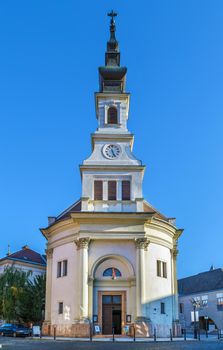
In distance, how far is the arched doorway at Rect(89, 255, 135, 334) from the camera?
41094mm

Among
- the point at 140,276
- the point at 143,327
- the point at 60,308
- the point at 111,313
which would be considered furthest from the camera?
the point at 60,308

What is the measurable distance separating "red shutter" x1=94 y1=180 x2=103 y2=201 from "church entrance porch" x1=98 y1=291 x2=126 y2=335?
808 centimetres

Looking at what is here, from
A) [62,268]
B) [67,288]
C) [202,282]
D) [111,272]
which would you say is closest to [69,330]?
[67,288]

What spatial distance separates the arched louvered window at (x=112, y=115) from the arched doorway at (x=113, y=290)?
43.9ft

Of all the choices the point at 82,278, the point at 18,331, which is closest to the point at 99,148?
the point at 82,278

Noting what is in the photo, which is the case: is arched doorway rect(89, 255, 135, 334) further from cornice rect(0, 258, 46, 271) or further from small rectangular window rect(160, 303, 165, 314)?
cornice rect(0, 258, 46, 271)

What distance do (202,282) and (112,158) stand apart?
4458cm

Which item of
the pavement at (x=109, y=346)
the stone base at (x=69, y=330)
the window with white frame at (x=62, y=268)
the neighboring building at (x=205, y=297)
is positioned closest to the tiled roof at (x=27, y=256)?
the neighboring building at (x=205, y=297)

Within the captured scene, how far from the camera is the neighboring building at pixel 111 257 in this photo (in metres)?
40.8

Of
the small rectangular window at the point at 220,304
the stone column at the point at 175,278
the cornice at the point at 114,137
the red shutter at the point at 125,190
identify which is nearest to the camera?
the red shutter at the point at 125,190

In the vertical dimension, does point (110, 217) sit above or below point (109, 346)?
above

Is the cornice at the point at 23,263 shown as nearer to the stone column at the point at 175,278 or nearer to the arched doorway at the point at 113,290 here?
the stone column at the point at 175,278

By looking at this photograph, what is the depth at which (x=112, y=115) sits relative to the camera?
47.8m

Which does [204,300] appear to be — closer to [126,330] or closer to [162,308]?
[162,308]
